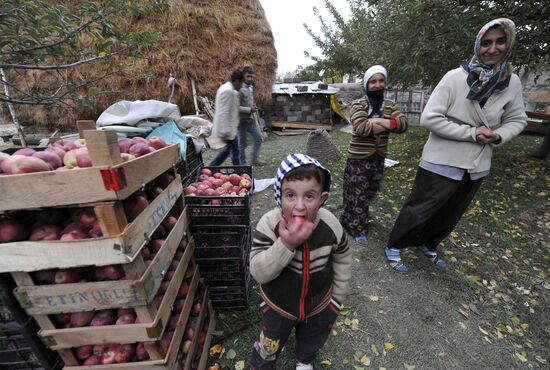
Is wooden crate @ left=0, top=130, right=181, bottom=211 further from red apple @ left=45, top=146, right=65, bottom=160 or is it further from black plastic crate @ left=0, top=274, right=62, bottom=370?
black plastic crate @ left=0, top=274, right=62, bottom=370

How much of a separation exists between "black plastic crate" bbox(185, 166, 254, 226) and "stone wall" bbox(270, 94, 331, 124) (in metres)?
10.5

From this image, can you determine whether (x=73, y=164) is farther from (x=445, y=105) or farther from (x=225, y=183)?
(x=445, y=105)

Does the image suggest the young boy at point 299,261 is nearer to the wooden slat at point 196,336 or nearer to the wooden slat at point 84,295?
the wooden slat at point 196,336

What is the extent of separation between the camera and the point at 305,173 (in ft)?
4.14

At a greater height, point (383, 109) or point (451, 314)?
point (383, 109)

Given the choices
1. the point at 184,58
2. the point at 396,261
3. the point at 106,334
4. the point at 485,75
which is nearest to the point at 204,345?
the point at 106,334

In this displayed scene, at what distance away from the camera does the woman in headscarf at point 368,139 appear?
2.71 m

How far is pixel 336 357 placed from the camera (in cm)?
212

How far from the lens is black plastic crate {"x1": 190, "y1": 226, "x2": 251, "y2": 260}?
6.85 feet

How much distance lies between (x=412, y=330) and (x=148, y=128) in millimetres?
3501

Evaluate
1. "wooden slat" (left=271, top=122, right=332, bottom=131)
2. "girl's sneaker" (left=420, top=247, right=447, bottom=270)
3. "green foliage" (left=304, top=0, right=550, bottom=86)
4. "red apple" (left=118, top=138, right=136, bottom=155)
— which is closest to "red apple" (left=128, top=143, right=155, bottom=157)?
"red apple" (left=118, top=138, right=136, bottom=155)

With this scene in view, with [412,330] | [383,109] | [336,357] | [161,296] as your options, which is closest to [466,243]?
[412,330]

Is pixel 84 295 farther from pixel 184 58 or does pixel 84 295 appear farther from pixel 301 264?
pixel 184 58

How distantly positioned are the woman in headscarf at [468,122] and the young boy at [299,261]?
1.48m
